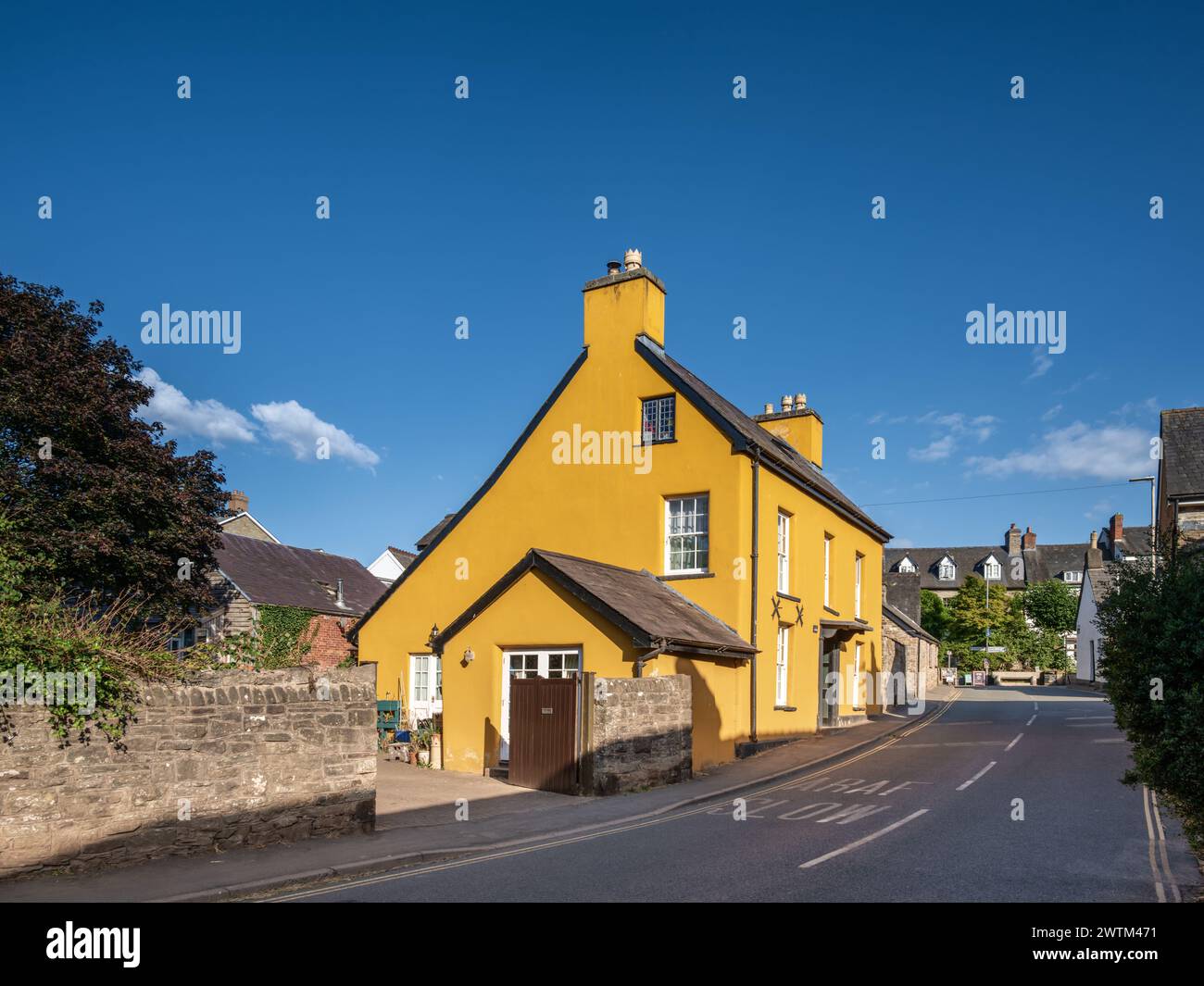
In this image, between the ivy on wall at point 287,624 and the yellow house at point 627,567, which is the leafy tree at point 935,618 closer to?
the yellow house at point 627,567

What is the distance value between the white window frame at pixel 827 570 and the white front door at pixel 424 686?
35.8ft

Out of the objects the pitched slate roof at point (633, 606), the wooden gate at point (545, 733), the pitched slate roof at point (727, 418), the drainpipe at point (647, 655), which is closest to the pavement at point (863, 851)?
the wooden gate at point (545, 733)

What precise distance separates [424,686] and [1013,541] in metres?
78.6

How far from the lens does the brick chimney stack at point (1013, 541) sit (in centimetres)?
8769

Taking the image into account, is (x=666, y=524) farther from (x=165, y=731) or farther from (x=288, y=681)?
(x=165, y=731)

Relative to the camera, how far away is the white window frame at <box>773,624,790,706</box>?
71.3 ft

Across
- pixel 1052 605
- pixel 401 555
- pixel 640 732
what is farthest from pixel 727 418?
pixel 1052 605

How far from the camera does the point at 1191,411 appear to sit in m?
26.5

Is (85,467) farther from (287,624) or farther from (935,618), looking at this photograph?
(935,618)

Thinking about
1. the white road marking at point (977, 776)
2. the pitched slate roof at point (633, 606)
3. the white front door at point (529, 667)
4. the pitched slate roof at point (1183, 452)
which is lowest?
the white road marking at point (977, 776)

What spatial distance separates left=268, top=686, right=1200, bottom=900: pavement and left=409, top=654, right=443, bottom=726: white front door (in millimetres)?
9061

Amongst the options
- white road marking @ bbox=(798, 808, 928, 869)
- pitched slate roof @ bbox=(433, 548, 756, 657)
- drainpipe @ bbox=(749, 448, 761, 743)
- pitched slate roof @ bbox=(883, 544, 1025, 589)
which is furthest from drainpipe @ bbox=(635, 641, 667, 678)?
pitched slate roof @ bbox=(883, 544, 1025, 589)
